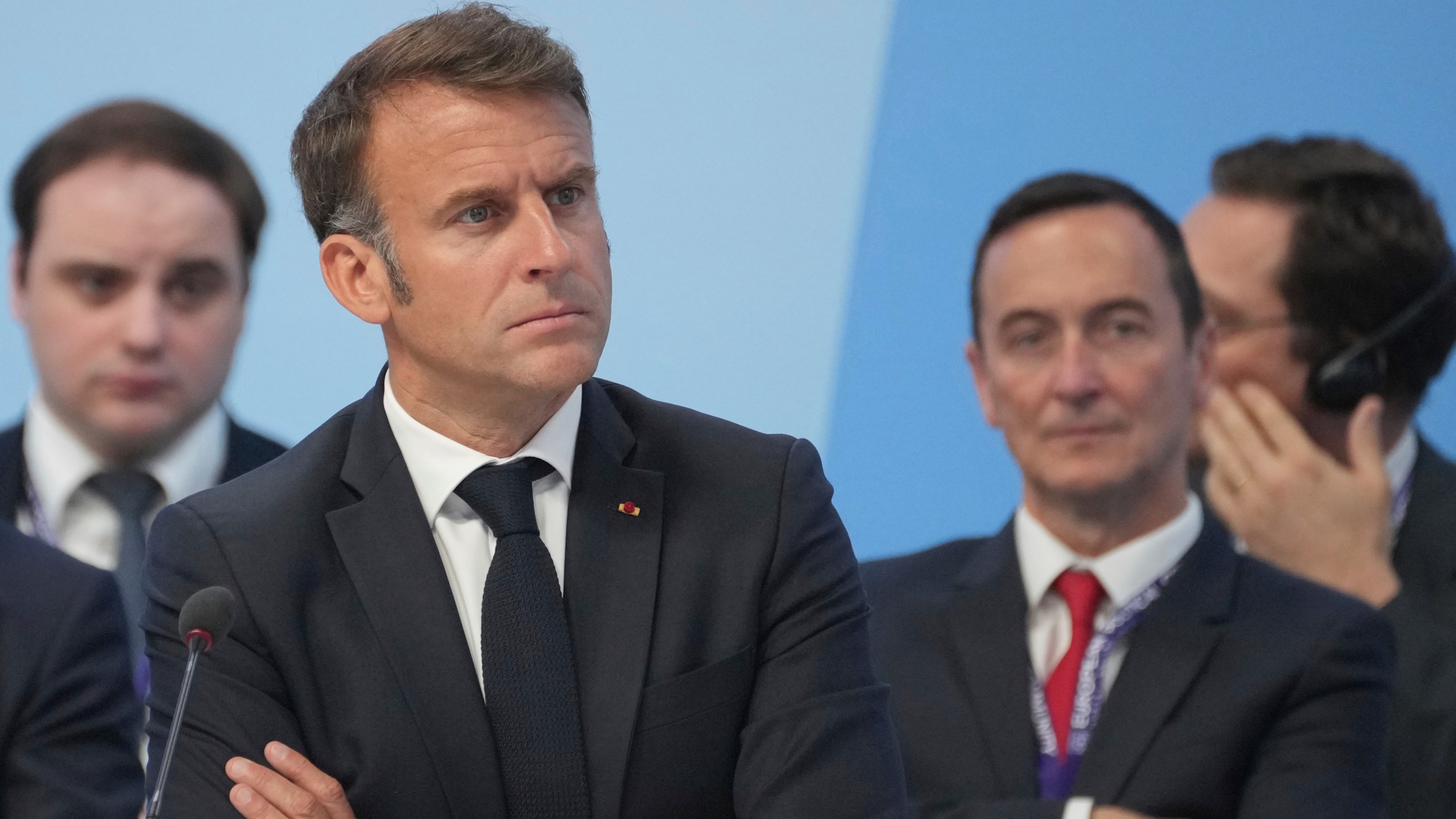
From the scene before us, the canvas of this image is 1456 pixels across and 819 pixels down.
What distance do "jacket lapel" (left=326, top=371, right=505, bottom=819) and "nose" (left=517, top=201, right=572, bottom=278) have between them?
0.38 metres

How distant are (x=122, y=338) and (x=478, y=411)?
6.17ft

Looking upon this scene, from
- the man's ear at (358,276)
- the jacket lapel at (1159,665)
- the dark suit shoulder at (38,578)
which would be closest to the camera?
the man's ear at (358,276)

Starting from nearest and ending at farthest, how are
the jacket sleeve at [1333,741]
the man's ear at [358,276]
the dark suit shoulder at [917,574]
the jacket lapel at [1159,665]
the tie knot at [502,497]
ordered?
the tie knot at [502,497], the man's ear at [358,276], the jacket sleeve at [1333,741], the jacket lapel at [1159,665], the dark suit shoulder at [917,574]

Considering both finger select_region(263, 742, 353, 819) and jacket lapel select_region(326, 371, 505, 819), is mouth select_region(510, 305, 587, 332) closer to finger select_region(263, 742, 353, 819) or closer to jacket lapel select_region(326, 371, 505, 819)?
jacket lapel select_region(326, 371, 505, 819)

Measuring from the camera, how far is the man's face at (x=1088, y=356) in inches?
131

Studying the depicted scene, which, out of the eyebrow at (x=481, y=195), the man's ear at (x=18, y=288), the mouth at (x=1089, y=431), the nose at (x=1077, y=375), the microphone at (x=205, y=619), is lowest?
the microphone at (x=205, y=619)

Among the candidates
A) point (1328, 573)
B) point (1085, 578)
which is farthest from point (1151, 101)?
point (1085, 578)

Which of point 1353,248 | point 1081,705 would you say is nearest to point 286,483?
point 1081,705

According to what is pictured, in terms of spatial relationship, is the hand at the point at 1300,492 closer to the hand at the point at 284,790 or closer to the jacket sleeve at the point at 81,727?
the hand at the point at 284,790

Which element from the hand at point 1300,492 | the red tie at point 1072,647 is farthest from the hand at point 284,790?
the hand at point 1300,492

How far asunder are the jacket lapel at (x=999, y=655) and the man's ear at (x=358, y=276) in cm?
140

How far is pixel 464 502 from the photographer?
248cm

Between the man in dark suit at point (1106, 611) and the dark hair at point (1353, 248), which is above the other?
the dark hair at point (1353, 248)

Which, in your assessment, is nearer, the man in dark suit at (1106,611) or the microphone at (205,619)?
the microphone at (205,619)
